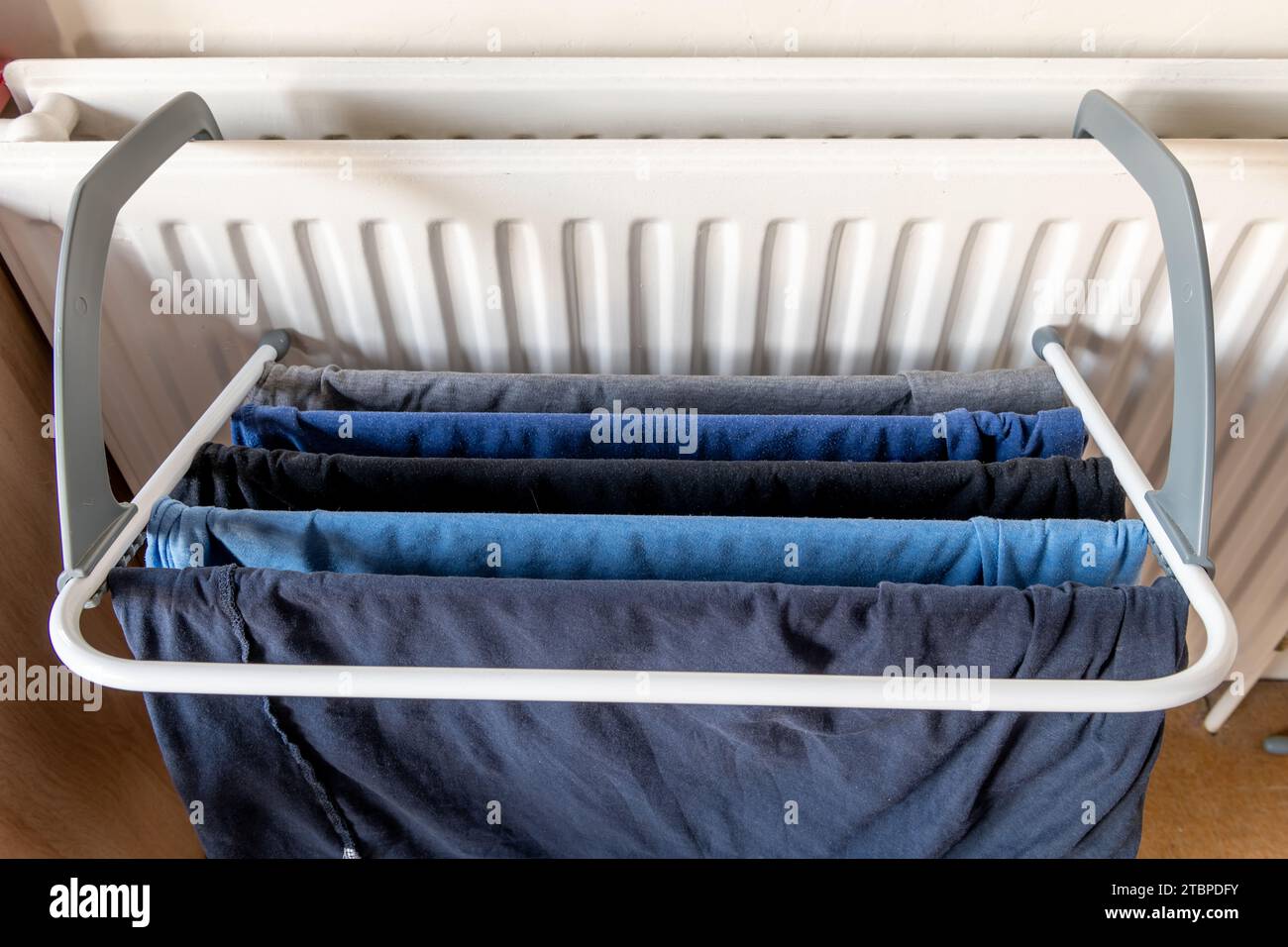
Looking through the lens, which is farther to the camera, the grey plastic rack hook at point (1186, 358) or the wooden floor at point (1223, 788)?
the wooden floor at point (1223, 788)

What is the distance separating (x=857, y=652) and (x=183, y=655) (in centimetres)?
39

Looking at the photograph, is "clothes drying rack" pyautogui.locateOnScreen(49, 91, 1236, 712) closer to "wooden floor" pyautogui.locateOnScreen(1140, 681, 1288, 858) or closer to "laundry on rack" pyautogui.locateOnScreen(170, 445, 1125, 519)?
"laundry on rack" pyautogui.locateOnScreen(170, 445, 1125, 519)

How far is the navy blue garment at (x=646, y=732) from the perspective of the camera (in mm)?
505

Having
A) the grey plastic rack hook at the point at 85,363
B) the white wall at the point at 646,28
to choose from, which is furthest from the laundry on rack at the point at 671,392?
the white wall at the point at 646,28

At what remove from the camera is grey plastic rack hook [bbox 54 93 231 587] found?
527 millimetres

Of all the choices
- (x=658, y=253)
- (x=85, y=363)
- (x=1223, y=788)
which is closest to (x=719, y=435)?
(x=658, y=253)

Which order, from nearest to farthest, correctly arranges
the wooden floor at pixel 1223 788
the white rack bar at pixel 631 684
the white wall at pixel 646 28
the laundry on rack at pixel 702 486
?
the white rack bar at pixel 631 684 → the laundry on rack at pixel 702 486 → the white wall at pixel 646 28 → the wooden floor at pixel 1223 788

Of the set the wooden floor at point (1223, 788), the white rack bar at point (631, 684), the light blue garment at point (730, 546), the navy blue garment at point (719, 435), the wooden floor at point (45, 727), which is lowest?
the wooden floor at point (1223, 788)

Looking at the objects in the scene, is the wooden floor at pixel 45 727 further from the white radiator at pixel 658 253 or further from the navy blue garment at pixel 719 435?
the navy blue garment at pixel 719 435

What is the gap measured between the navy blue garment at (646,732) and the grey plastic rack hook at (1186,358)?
0.17 feet

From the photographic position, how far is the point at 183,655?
54 centimetres

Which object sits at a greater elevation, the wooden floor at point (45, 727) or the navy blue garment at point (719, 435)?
the navy blue garment at point (719, 435)

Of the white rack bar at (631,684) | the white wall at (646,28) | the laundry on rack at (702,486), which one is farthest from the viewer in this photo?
the white wall at (646,28)

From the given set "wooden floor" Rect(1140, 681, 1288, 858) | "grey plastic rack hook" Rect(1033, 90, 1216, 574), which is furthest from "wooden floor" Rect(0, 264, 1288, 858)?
"wooden floor" Rect(1140, 681, 1288, 858)
